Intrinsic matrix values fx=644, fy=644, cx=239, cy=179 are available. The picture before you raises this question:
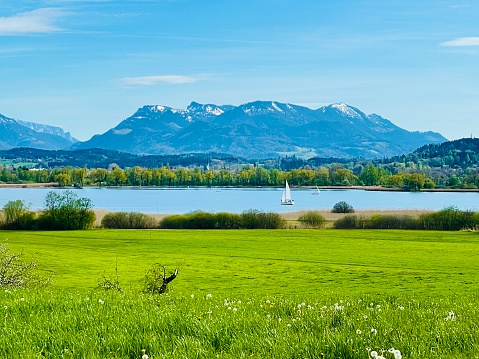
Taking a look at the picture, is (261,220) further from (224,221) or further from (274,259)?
(274,259)

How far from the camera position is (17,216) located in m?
93.7

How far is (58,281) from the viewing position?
123 ft

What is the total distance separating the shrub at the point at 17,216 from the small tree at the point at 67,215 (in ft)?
5.72

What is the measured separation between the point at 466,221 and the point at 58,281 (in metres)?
68.6

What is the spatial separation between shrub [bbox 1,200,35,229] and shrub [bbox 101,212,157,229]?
10.7 meters

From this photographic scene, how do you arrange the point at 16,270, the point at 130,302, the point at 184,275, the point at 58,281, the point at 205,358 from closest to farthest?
the point at 205,358
the point at 130,302
the point at 16,270
the point at 58,281
the point at 184,275

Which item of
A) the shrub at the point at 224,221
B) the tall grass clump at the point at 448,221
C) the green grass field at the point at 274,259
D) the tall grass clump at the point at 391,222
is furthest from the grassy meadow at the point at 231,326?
the shrub at the point at 224,221

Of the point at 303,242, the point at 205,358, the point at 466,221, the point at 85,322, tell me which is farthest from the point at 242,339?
the point at 466,221

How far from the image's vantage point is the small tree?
94.1 m

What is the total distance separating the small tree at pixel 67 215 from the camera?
9406 cm

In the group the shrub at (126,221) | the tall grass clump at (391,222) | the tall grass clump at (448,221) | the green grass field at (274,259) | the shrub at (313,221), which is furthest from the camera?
the shrub at (126,221)

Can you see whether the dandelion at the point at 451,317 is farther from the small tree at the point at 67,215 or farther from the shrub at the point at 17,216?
the shrub at the point at 17,216

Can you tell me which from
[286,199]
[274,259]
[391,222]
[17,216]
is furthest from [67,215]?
[286,199]

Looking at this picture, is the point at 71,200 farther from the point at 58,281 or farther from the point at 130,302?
the point at 130,302
